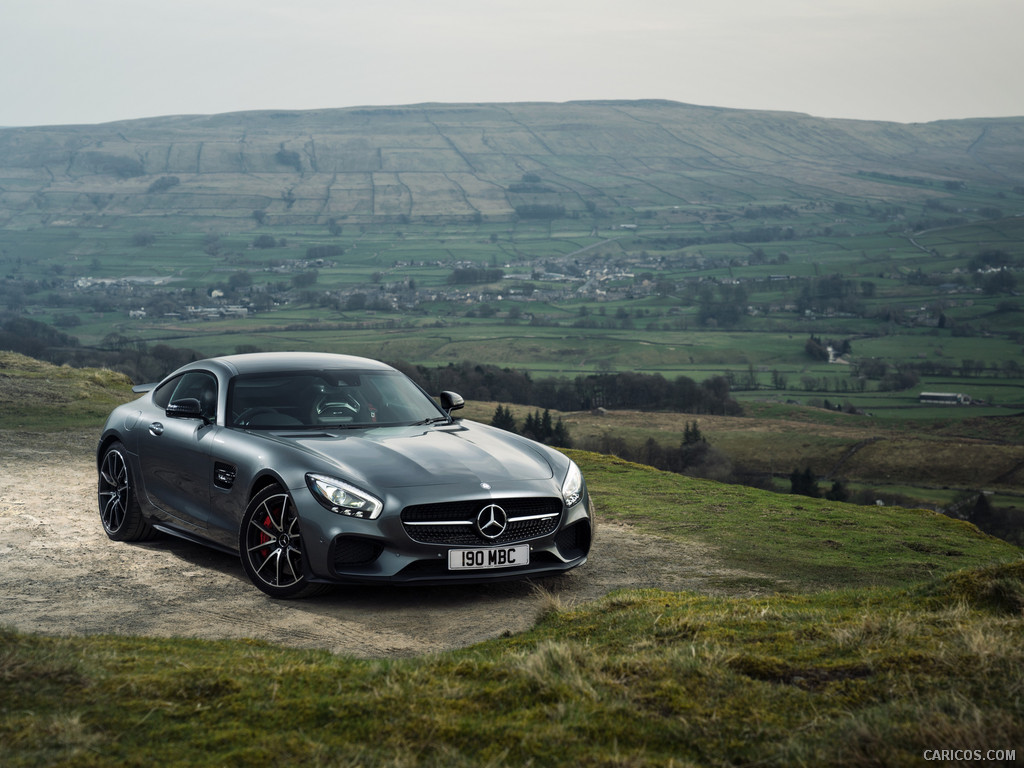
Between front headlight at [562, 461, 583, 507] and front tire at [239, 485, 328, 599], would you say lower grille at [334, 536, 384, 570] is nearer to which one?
front tire at [239, 485, 328, 599]

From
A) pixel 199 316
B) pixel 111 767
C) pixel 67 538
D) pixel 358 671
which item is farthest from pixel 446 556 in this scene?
pixel 199 316

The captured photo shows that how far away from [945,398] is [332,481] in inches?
4435

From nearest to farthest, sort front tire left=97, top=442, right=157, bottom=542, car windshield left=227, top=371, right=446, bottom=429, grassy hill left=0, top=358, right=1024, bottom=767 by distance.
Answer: grassy hill left=0, top=358, right=1024, bottom=767 < car windshield left=227, top=371, right=446, bottom=429 < front tire left=97, top=442, right=157, bottom=542

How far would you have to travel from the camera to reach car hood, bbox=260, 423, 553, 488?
23.4ft

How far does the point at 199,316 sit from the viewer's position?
148 metres

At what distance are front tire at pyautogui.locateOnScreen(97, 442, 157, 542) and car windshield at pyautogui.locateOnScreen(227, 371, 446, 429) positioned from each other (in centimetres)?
156

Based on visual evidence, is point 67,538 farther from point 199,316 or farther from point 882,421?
point 199,316

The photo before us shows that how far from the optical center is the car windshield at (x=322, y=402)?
27.2 feet

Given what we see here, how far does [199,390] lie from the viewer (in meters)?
9.02

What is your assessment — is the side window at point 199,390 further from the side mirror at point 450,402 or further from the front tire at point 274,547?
the side mirror at point 450,402

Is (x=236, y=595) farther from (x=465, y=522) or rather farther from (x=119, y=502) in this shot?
(x=119, y=502)

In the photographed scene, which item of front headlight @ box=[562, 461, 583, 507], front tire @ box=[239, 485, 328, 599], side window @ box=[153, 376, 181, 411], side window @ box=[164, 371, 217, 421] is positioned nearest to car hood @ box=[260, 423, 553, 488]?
front headlight @ box=[562, 461, 583, 507]

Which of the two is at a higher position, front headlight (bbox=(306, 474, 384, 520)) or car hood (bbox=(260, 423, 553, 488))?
car hood (bbox=(260, 423, 553, 488))

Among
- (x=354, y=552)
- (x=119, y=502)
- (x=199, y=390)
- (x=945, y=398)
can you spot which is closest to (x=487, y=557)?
(x=354, y=552)
